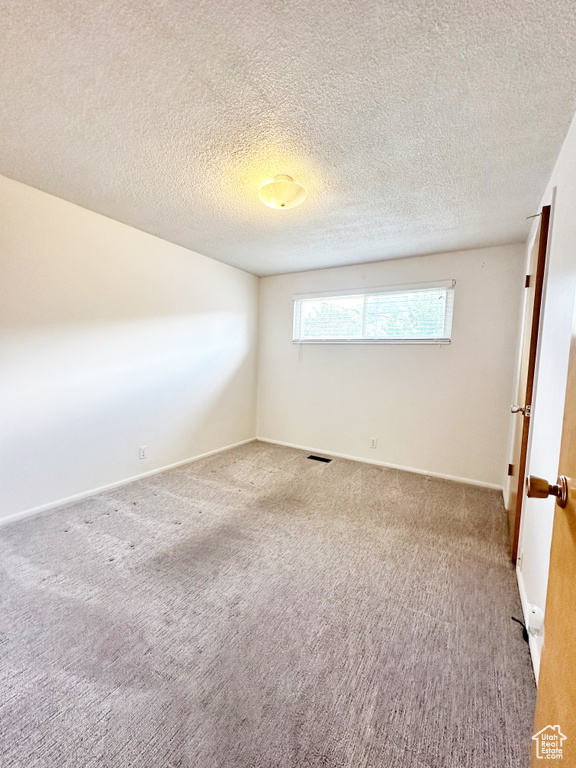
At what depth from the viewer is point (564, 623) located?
2.07 ft

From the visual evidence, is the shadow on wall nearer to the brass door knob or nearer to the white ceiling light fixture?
the white ceiling light fixture

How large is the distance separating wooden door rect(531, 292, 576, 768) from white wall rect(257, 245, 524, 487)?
276 centimetres

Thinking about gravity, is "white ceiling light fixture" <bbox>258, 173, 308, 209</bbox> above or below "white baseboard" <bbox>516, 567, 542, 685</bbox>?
above

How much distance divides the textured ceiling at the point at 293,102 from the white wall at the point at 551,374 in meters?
0.38

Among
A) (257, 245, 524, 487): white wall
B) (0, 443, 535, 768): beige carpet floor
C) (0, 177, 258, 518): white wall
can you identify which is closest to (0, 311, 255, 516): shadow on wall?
(0, 177, 258, 518): white wall

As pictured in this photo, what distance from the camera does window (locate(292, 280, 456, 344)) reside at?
3395 mm

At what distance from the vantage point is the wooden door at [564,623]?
561mm

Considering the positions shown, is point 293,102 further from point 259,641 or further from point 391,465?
point 391,465

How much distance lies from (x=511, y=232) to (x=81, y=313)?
375 centimetres

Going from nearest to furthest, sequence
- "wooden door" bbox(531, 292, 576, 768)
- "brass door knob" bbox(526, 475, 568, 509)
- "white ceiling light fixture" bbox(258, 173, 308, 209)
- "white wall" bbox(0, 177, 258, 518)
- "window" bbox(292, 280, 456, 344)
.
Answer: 1. "wooden door" bbox(531, 292, 576, 768)
2. "brass door knob" bbox(526, 475, 568, 509)
3. "white ceiling light fixture" bbox(258, 173, 308, 209)
4. "white wall" bbox(0, 177, 258, 518)
5. "window" bbox(292, 280, 456, 344)

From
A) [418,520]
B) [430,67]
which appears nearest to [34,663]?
[418,520]

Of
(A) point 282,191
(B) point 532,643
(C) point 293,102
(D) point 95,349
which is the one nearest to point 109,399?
(D) point 95,349

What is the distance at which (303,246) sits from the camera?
3281 mm

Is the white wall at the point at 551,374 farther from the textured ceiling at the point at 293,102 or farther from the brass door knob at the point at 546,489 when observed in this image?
the brass door knob at the point at 546,489
